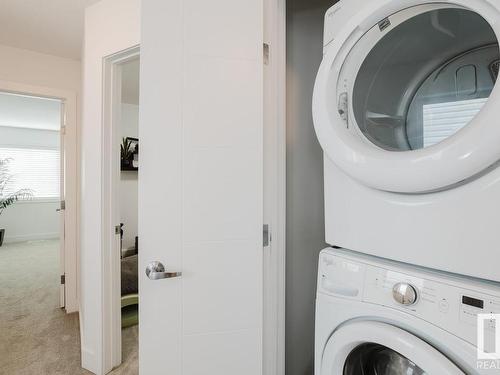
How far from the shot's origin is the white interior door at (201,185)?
37.9 inches

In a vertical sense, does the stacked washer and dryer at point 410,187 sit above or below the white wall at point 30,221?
above

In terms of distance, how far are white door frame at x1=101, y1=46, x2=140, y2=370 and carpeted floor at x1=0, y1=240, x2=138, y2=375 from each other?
294 millimetres

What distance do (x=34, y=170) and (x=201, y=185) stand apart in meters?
6.32

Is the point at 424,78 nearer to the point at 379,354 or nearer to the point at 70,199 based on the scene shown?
the point at 379,354

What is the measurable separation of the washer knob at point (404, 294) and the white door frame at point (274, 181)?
49cm

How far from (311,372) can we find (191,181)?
1148mm

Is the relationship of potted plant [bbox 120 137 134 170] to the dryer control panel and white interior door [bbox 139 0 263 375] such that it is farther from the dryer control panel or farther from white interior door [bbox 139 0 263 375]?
the dryer control panel

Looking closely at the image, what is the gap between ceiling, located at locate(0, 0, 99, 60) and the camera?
1.76 m

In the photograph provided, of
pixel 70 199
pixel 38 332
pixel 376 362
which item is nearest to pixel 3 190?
pixel 70 199

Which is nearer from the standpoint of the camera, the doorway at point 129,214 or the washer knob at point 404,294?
the washer knob at point 404,294

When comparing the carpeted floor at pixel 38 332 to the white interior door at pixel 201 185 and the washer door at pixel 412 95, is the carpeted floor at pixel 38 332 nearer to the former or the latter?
the white interior door at pixel 201 185

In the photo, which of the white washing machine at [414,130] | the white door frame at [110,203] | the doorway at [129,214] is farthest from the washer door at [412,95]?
the doorway at [129,214]

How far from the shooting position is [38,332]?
2189mm

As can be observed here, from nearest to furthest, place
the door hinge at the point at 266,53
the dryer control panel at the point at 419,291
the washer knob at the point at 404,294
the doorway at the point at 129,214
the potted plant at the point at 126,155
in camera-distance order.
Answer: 1. the dryer control panel at the point at 419,291
2. the washer knob at the point at 404,294
3. the door hinge at the point at 266,53
4. the doorway at the point at 129,214
5. the potted plant at the point at 126,155
